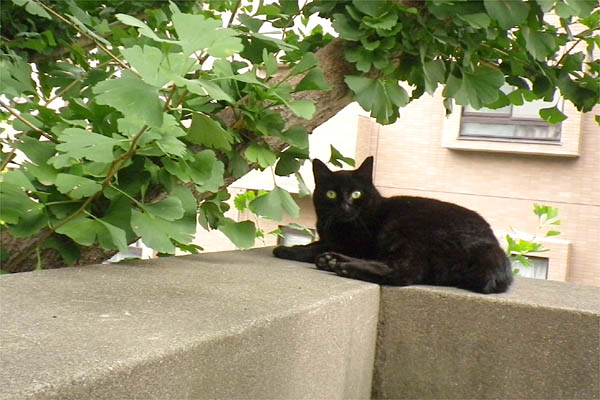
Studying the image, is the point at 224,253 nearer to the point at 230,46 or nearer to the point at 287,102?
the point at 287,102

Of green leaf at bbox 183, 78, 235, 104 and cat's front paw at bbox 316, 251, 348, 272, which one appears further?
cat's front paw at bbox 316, 251, 348, 272

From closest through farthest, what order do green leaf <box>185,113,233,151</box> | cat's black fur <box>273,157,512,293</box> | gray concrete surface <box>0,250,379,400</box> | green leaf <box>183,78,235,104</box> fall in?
gray concrete surface <box>0,250,379,400</box> → green leaf <box>183,78,235,104</box> → green leaf <box>185,113,233,151</box> → cat's black fur <box>273,157,512,293</box>

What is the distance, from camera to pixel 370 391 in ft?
5.97

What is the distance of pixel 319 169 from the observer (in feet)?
8.26

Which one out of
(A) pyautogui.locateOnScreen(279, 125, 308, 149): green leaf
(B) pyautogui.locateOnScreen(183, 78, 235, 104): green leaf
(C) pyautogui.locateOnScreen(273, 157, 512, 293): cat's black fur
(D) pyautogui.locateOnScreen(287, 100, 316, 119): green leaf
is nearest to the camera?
(B) pyautogui.locateOnScreen(183, 78, 235, 104): green leaf

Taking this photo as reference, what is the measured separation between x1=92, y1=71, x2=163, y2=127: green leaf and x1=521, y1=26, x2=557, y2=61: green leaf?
3.68 ft

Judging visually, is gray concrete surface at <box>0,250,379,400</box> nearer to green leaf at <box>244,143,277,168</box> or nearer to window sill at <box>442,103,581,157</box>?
green leaf at <box>244,143,277,168</box>

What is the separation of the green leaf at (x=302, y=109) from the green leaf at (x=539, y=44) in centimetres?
Result: 68

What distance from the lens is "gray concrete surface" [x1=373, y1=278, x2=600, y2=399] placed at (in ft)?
5.33

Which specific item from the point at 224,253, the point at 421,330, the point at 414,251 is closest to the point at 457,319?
the point at 421,330

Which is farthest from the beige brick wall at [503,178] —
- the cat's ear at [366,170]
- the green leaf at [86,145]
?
the green leaf at [86,145]

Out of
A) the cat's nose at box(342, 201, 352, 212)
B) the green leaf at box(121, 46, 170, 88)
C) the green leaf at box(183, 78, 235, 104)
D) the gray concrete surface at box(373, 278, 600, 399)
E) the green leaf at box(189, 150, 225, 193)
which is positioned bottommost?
the gray concrete surface at box(373, 278, 600, 399)

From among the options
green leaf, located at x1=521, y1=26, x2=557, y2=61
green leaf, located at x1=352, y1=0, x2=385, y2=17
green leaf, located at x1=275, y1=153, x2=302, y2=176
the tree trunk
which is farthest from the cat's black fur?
green leaf, located at x1=352, y1=0, x2=385, y2=17

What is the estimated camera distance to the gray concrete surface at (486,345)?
1625 millimetres
